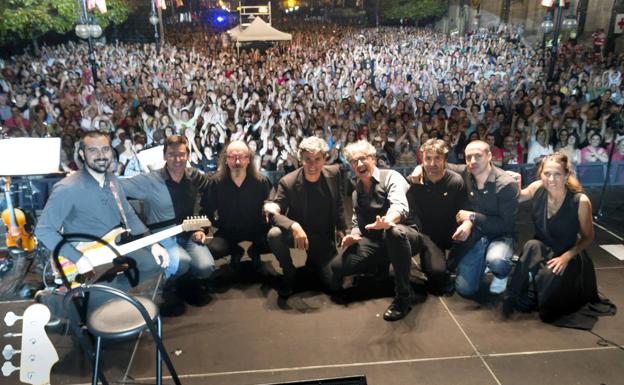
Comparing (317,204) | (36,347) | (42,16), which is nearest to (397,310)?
(317,204)

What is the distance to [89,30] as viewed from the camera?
6.85m

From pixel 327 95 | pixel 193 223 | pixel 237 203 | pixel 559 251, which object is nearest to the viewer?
pixel 559 251

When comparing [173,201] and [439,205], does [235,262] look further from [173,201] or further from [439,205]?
[439,205]

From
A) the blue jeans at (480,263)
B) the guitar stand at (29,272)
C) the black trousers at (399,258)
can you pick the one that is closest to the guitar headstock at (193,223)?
the black trousers at (399,258)

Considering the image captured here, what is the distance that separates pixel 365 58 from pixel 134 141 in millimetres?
4297

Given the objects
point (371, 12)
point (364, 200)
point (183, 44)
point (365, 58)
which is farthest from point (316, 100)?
point (364, 200)

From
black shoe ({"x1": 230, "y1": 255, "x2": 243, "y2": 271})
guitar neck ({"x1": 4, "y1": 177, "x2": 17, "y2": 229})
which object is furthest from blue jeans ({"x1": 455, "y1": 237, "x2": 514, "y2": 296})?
guitar neck ({"x1": 4, "y1": 177, "x2": 17, "y2": 229})

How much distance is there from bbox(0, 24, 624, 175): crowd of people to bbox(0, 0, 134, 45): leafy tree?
40 cm

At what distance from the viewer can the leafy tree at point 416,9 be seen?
7.38 metres

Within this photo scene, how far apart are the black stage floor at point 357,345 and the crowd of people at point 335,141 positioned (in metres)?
0.19

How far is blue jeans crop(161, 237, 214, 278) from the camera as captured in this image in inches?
135

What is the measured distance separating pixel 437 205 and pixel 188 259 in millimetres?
2060

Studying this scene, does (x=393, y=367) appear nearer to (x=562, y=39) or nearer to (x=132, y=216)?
(x=132, y=216)

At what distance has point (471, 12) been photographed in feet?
23.7
